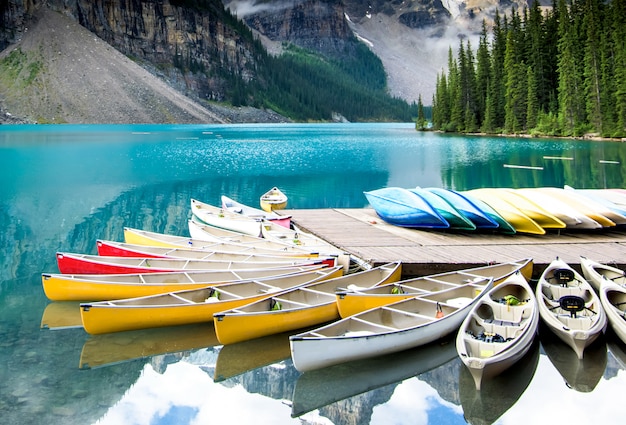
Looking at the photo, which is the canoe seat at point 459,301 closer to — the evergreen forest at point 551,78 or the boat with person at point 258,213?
the boat with person at point 258,213

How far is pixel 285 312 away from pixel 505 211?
11.3 meters

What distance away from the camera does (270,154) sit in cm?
6794

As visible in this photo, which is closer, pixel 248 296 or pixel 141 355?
pixel 141 355

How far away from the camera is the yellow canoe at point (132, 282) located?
14.2m

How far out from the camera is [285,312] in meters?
12.3

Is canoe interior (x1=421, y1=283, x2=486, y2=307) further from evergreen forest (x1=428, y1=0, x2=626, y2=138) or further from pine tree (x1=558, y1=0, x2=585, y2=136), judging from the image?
pine tree (x1=558, y1=0, x2=585, y2=136)

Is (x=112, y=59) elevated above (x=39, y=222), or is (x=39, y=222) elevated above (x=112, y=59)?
(x=112, y=59)

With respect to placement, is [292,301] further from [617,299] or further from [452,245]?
[452,245]

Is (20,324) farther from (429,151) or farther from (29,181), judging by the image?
(429,151)

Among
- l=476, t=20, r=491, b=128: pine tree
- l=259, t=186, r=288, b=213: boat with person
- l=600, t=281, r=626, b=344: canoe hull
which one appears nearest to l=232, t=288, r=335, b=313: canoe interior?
l=600, t=281, r=626, b=344: canoe hull

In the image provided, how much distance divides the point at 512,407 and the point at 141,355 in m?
7.07

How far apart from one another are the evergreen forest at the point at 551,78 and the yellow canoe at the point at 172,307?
72.6 metres

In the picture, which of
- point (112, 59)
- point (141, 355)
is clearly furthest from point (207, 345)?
point (112, 59)

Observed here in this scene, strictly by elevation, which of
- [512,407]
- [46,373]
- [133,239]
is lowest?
[512,407]
